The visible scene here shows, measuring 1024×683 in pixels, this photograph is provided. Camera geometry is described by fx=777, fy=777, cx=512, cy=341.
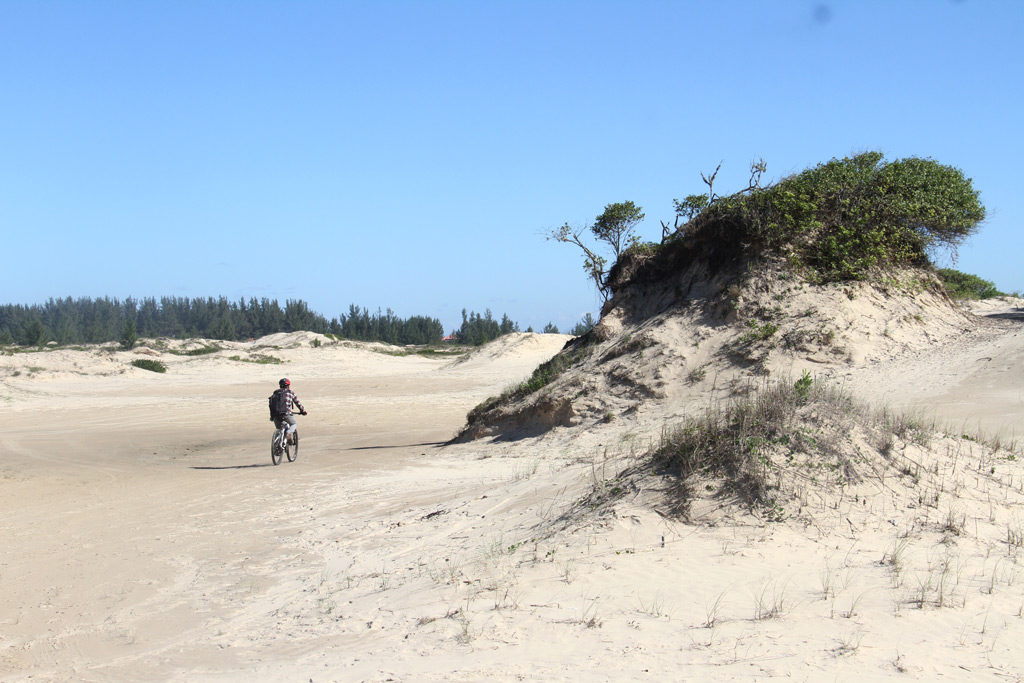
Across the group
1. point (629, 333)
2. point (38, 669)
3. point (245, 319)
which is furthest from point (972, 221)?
point (245, 319)

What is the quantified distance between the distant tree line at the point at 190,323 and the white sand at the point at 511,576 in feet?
168

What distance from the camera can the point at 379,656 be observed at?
464 cm

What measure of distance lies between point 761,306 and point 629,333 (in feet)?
8.74

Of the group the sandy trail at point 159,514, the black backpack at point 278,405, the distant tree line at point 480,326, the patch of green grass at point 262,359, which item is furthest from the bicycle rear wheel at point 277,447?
the distant tree line at point 480,326

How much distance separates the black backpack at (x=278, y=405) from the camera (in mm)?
14178

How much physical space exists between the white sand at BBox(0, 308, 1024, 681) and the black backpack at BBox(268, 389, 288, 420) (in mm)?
2335

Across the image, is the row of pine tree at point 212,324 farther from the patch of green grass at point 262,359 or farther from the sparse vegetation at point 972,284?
the sparse vegetation at point 972,284

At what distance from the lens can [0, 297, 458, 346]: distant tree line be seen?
92.9 metres

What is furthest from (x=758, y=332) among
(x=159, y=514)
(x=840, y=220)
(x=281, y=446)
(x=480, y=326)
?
(x=480, y=326)

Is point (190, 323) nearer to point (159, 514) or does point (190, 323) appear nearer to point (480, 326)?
point (480, 326)

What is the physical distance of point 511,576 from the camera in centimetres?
566

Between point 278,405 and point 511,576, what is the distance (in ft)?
31.7

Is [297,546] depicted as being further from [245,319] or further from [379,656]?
[245,319]

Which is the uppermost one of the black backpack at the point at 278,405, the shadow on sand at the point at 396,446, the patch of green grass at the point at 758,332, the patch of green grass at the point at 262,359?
the patch of green grass at the point at 758,332
